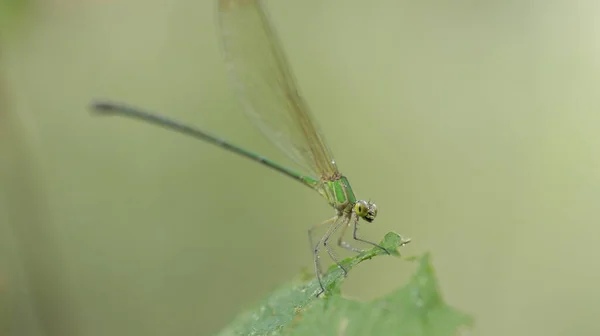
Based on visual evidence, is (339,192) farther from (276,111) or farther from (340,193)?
(276,111)

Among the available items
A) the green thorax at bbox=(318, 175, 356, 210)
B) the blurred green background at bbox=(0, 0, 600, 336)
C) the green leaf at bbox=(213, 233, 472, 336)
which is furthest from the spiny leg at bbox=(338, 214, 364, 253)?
the blurred green background at bbox=(0, 0, 600, 336)

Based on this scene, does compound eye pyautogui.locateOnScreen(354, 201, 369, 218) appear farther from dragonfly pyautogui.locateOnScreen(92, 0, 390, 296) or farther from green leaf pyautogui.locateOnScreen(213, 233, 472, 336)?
green leaf pyautogui.locateOnScreen(213, 233, 472, 336)

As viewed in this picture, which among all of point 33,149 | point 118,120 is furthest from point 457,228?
point 33,149

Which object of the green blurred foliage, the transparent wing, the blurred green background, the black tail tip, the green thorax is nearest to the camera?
the black tail tip

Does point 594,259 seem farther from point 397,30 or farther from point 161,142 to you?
point 161,142

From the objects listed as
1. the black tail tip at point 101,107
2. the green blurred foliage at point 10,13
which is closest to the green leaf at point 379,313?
the black tail tip at point 101,107

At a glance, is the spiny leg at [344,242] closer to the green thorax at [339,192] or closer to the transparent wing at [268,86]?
the green thorax at [339,192]

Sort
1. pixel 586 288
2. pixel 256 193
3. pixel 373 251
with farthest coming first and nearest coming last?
pixel 256 193, pixel 586 288, pixel 373 251
